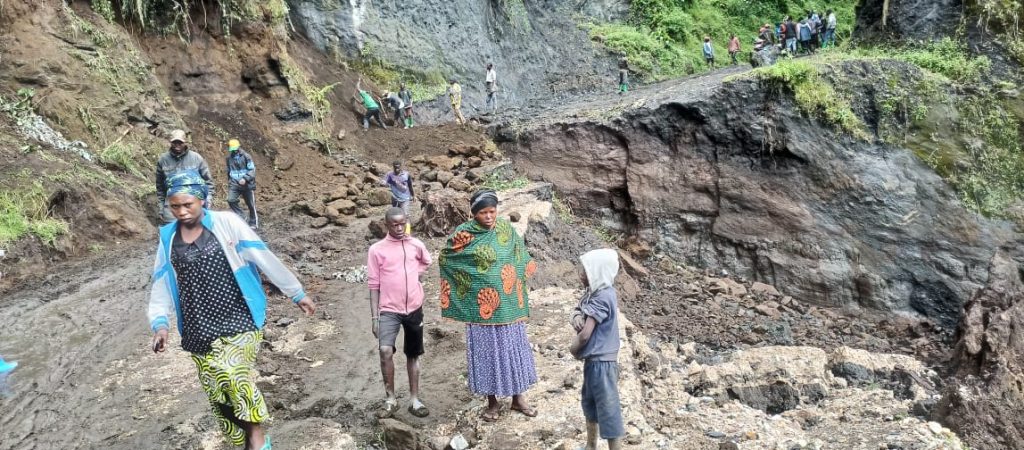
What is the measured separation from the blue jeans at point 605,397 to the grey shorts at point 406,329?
1322 mm

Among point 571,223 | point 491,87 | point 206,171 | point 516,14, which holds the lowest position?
point 571,223

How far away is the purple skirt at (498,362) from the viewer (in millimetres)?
4453

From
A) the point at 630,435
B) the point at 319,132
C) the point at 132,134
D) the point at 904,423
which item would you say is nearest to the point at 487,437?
the point at 630,435

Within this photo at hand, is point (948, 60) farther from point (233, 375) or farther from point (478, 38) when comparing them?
point (233, 375)

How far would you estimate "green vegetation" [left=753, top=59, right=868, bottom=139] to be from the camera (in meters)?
11.6

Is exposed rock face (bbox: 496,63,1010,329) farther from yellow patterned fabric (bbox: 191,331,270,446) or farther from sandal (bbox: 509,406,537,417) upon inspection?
yellow patterned fabric (bbox: 191,331,270,446)

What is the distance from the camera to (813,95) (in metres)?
11.6

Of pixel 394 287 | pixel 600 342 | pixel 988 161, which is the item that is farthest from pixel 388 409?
pixel 988 161

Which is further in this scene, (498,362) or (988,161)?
(988,161)

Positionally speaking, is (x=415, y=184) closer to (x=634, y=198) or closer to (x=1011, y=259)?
(x=634, y=198)

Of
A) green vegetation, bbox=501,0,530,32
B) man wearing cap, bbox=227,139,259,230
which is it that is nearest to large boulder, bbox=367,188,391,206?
man wearing cap, bbox=227,139,259,230

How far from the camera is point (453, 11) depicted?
21.2 metres

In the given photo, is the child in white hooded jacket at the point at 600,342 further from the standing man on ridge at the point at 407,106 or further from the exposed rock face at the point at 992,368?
the standing man on ridge at the point at 407,106

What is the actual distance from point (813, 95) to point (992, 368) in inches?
239
